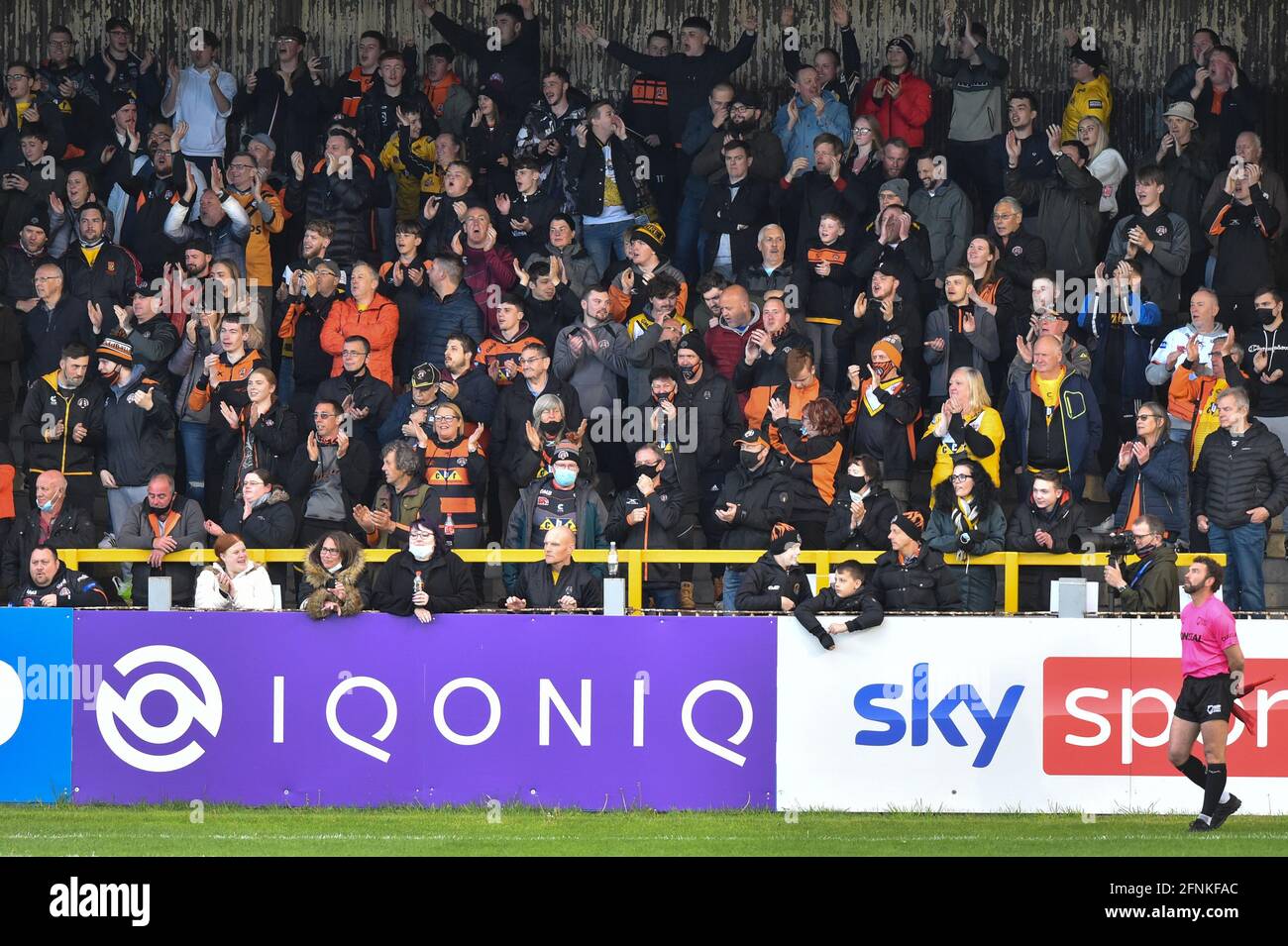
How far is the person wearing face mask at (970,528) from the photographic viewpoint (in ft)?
47.1

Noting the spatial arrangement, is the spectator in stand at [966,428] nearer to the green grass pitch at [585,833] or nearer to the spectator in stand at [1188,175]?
the spectator in stand at [1188,175]

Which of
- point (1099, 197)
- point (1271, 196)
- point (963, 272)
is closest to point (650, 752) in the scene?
point (963, 272)

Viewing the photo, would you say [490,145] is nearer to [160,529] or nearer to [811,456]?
[811,456]

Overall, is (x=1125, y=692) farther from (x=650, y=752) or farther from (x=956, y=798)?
(x=650, y=752)

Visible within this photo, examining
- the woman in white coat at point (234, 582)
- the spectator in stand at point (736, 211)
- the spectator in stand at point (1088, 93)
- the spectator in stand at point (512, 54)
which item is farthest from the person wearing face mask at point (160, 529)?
the spectator in stand at point (1088, 93)

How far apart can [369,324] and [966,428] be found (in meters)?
5.11

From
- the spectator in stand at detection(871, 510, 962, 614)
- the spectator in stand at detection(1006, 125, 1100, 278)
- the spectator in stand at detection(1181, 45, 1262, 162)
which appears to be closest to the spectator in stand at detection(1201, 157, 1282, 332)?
the spectator in stand at detection(1181, 45, 1262, 162)

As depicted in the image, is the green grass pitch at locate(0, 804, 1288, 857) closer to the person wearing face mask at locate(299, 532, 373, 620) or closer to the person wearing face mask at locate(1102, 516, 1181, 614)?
the person wearing face mask at locate(299, 532, 373, 620)

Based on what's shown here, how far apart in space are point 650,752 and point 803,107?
7500 millimetres

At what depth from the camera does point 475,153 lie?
60.1 feet

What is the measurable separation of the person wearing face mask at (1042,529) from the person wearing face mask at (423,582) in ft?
13.7

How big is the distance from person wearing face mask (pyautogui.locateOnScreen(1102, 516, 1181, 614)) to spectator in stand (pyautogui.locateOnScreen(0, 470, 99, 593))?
772 centimetres

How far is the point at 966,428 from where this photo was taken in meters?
15.1

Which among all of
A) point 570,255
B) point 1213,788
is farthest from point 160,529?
point 1213,788
